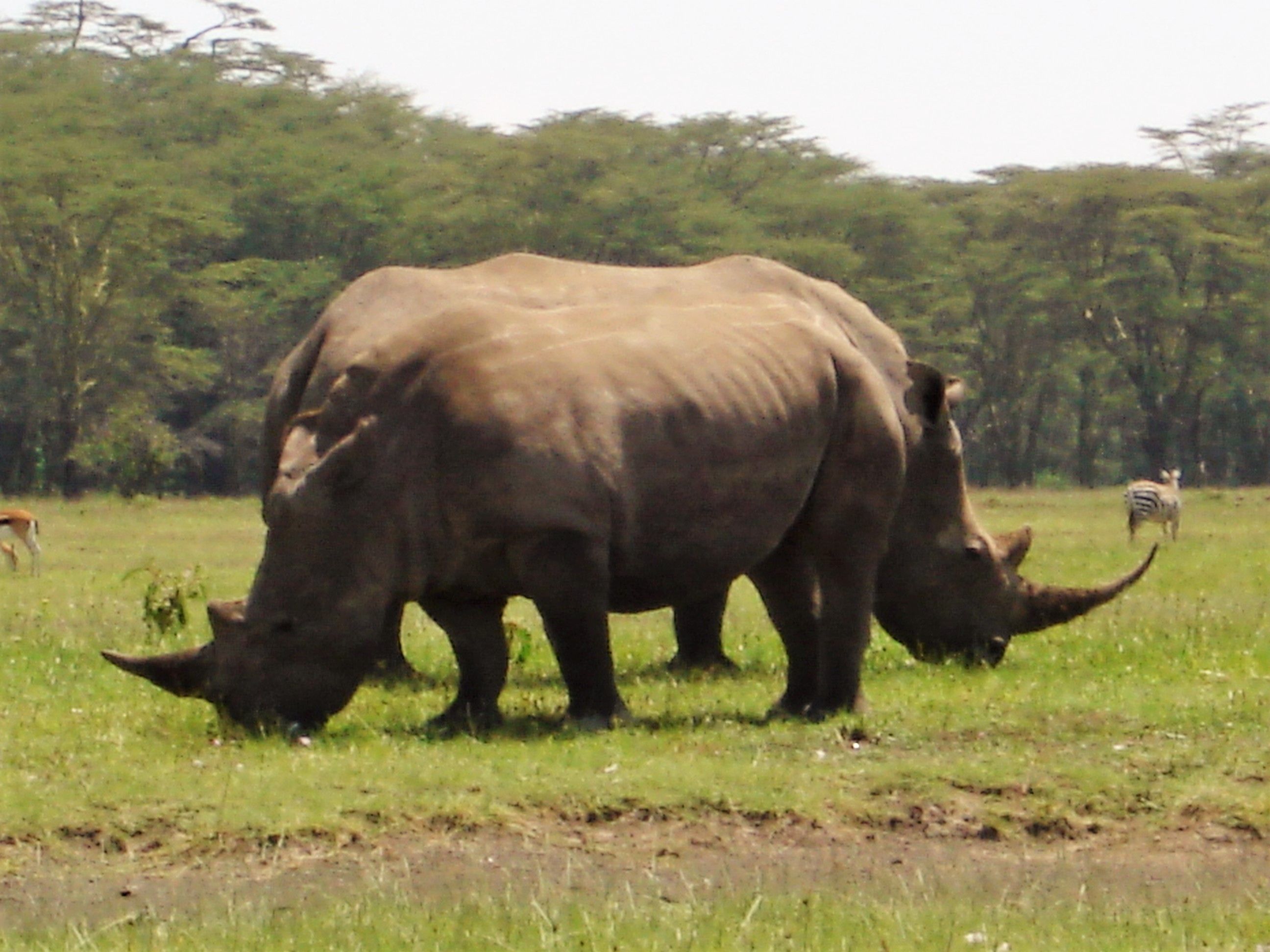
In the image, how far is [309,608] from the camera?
943cm

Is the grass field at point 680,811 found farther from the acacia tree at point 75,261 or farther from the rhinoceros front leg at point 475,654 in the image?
the acacia tree at point 75,261

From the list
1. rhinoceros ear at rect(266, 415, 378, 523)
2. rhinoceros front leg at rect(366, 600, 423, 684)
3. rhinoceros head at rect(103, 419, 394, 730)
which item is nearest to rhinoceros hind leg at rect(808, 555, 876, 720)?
rhinoceros head at rect(103, 419, 394, 730)

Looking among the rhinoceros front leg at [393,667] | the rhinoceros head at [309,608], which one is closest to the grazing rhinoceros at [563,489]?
the rhinoceros head at [309,608]

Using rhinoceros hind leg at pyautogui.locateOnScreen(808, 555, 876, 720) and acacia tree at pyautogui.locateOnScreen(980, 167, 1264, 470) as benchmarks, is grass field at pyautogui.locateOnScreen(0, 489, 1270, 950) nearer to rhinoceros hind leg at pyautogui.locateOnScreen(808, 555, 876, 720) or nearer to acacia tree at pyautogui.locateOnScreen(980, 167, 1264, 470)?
rhinoceros hind leg at pyautogui.locateOnScreen(808, 555, 876, 720)

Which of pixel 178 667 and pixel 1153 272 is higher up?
pixel 178 667

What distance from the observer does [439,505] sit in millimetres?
9445

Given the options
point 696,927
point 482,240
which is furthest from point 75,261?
point 696,927

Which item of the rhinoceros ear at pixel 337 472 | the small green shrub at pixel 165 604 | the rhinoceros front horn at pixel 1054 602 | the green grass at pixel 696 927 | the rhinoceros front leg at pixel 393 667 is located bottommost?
the small green shrub at pixel 165 604

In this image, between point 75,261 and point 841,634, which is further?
point 75,261

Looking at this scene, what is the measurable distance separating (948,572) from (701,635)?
1680 mm

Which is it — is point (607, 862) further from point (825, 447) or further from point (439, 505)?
point (825, 447)

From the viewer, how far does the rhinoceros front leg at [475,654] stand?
1015 centimetres

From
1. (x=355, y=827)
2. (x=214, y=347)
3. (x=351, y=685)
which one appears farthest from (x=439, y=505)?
(x=214, y=347)

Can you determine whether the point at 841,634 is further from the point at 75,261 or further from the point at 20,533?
the point at 75,261
